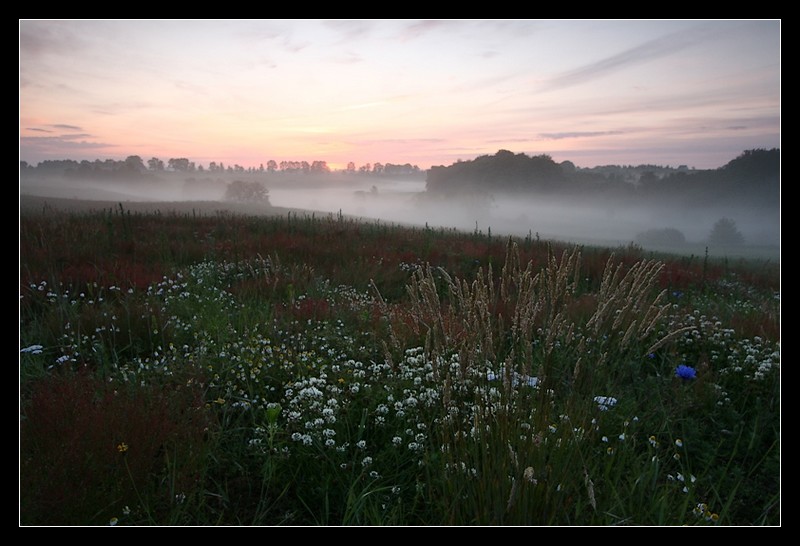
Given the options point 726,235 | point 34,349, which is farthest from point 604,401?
point 726,235

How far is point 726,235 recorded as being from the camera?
9.42 meters

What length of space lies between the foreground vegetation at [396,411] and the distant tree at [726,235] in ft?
9.45

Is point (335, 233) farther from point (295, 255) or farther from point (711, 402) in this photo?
point (711, 402)

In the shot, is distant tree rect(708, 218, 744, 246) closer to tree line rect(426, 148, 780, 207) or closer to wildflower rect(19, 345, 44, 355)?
tree line rect(426, 148, 780, 207)

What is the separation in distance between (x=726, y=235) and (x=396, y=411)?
9737 mm

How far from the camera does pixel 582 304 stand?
17.1 ft

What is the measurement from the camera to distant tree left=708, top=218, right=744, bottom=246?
25.0 feet

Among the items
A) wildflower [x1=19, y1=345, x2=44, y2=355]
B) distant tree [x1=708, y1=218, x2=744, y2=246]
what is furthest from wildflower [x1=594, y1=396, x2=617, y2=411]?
distant tree [x1=708, y1=218, x2=744, y2=246]

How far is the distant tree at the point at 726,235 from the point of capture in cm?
762

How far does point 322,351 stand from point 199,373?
1044 mm

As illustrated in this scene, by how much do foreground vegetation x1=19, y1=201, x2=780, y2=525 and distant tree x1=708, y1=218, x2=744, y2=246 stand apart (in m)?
2.88

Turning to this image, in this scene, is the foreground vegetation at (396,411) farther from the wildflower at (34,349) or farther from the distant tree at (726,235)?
the distant tree at (726,235)
